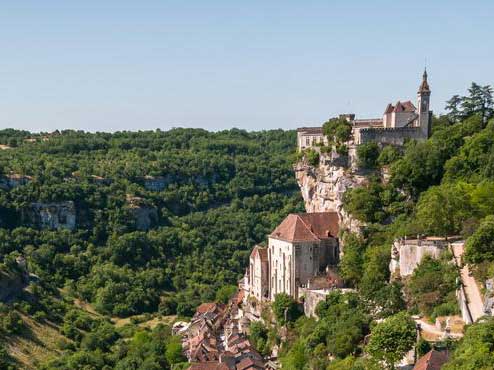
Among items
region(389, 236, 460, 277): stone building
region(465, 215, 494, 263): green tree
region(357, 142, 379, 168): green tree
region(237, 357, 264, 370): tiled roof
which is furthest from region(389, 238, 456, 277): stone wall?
region(237, 357, 264, 370): tiled roof

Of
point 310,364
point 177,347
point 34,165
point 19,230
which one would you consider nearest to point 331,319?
point 310,364

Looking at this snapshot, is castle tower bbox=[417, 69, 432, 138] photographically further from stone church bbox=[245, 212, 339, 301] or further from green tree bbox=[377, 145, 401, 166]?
stone church bbox=[245, 212, 339, 301]

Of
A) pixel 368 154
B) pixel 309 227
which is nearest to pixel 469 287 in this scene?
pixel 309 227

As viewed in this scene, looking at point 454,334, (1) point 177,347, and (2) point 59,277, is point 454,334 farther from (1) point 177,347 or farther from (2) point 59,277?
(2) point 59,277

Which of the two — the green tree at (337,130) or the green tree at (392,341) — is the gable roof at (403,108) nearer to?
the green tree at (337,130)

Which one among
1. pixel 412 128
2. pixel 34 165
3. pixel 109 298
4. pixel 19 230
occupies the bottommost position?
pixel 109 298

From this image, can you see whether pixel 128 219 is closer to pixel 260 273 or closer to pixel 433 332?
pixel 260 273
